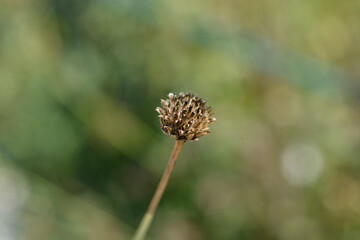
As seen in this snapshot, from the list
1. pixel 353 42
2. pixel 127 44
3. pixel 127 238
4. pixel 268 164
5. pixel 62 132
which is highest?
pixel 353 42

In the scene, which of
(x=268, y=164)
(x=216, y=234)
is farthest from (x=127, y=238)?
(x=268, y=164)

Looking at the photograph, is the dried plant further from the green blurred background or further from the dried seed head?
the green blurred background

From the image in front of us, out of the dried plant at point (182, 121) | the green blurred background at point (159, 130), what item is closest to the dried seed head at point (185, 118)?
the dried plant at point (182, 121)

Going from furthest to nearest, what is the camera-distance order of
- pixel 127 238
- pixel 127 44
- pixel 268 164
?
pixel 127 44 → pixel 268 164 → pixel 127 238

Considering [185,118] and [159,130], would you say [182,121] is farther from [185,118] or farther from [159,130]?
[159,130]

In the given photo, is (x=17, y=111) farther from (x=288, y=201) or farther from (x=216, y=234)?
(x=288, y=201)

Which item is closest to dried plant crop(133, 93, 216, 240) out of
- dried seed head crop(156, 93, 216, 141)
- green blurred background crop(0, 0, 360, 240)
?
dried seed head crop(156, 93, 216, 141)

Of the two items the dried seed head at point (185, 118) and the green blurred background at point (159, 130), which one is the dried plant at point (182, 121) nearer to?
the dried seed head at point (185, 118)
